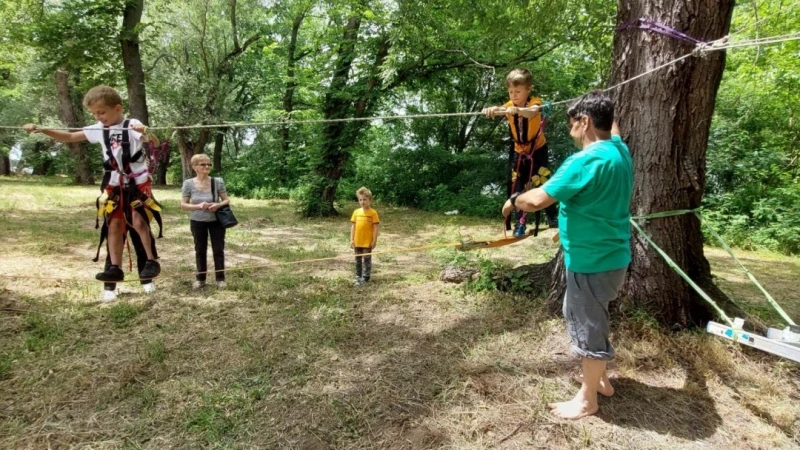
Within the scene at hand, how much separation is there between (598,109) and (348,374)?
2.41m

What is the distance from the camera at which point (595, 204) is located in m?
2.23

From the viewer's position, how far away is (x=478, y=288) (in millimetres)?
4414

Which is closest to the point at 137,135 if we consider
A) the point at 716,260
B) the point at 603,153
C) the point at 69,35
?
the point at 603,153

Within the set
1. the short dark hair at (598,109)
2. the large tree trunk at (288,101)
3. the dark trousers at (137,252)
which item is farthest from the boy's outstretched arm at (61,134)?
the large tree trunk at (288,101)

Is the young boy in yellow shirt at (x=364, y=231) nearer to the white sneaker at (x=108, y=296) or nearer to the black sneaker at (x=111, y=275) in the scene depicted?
the black sneaker at (x=111, y=275)

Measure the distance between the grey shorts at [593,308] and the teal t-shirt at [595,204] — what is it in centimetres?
6

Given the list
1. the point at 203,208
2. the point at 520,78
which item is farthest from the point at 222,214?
the point at 520,78

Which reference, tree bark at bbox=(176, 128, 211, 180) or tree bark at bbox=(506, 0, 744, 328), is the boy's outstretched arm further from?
tree bark at bbox=(176, 128, 211, 180)

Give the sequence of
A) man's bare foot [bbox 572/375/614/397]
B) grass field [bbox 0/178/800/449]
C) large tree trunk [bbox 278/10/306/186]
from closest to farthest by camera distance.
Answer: grass field [bbox 0/178/800/449]
man's bare foot [bbox 572/375/614/397]
large tree trunk [bbox 278/10/306/186]

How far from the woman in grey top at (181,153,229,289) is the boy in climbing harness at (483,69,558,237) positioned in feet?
10.3

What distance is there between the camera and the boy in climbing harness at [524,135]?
12.1 feet

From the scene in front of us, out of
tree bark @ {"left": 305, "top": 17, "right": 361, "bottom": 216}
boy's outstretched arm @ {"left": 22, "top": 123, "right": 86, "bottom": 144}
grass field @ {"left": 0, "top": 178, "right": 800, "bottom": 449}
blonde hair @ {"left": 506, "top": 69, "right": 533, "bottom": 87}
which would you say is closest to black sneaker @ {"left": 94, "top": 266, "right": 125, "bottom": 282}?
grass field @ {"left": 0, "top": 178, "right": 800, "bottom": 449}

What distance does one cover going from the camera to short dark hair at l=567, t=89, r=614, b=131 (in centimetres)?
223

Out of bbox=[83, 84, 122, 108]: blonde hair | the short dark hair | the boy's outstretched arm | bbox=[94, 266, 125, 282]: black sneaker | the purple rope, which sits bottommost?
bbox=[94, 266, 125, 282]: black sneaker
